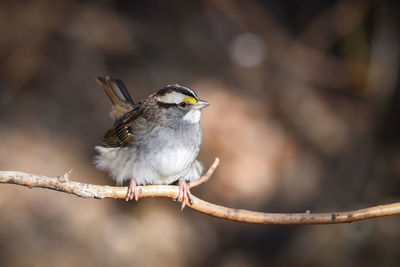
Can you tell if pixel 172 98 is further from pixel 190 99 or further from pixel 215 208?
pixel 215 208

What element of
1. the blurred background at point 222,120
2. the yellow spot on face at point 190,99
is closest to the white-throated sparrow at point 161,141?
the yellow spot on face at point 190,99

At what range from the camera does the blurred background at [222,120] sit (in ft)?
20.0

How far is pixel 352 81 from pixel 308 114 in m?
1.03

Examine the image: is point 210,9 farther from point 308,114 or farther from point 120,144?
point 120,144

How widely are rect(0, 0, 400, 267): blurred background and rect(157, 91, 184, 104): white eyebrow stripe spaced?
2.96 meters

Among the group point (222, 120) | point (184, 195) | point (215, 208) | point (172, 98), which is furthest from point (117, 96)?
point (222, 120)

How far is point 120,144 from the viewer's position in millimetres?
3707

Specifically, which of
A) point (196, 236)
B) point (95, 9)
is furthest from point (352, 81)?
point (95, 9)

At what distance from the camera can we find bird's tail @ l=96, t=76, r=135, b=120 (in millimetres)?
4281

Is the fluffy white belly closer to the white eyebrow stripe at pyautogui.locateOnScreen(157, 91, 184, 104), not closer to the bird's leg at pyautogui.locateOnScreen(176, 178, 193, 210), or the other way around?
the bird's leg at pyautogui.locateOnScreen(176, 178, 193, 210)

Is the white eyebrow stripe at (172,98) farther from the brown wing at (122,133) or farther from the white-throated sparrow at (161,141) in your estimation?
the brown wing at (122,133)

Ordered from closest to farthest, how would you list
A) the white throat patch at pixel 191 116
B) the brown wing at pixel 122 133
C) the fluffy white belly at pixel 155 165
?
the fluffy white belly at pixel 155 165 < the white throat patch at pixel 191 116 < the brown wing at pixel 122 133

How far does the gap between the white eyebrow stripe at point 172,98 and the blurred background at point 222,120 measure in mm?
2964

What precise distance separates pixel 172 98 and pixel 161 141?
33cm
